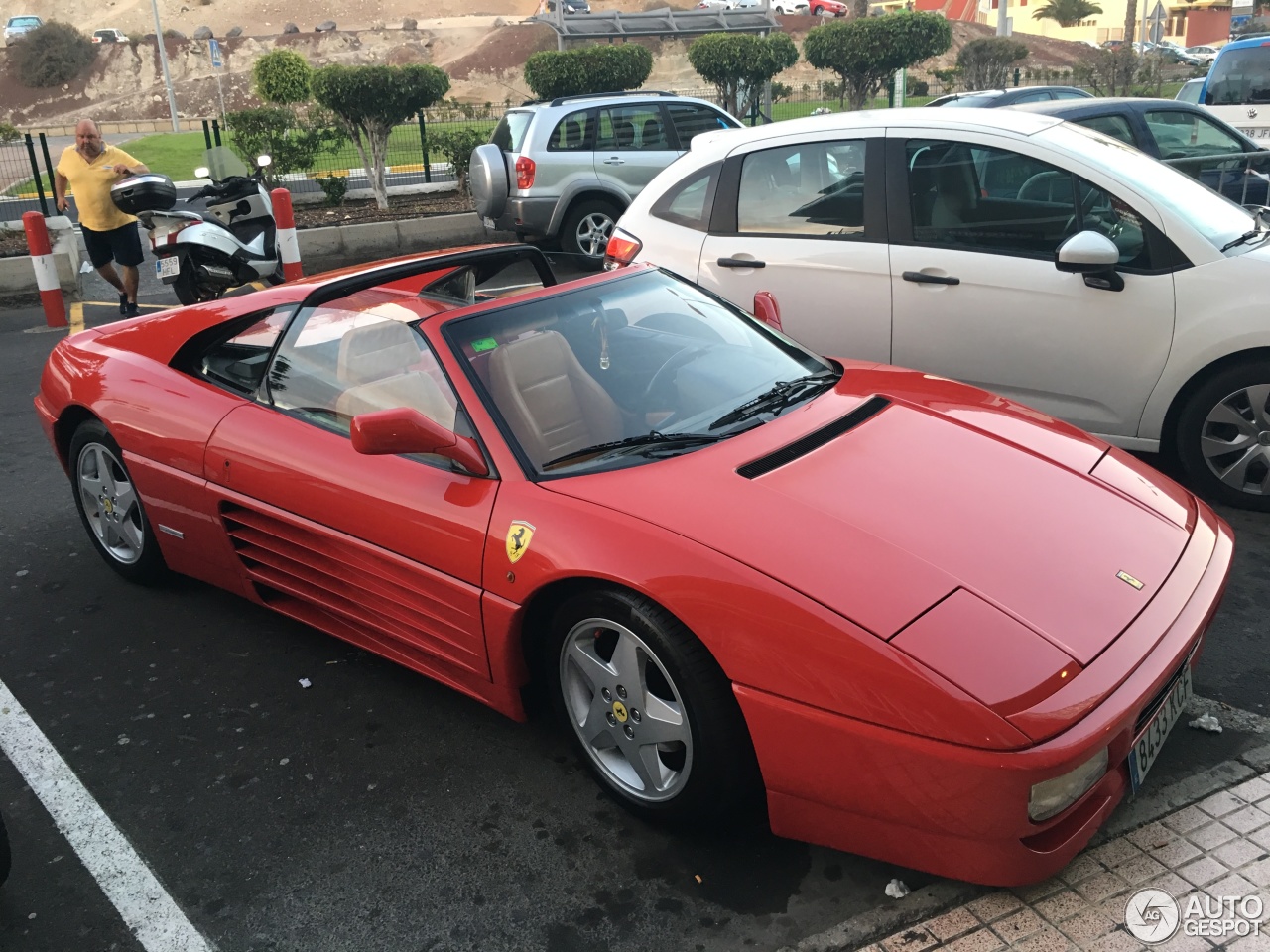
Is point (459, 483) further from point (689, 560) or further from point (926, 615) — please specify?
point (926, 615)

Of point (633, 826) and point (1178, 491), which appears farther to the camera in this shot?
point (1178, 491)

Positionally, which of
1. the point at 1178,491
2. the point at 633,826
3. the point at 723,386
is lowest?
the point at 633,826

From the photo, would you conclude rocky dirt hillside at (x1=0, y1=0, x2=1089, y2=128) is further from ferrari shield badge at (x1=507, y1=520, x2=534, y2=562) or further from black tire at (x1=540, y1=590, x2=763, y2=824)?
black tire at (x1=540, y1=590, x2=763, y2=824)

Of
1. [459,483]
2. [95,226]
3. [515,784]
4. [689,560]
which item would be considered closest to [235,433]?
[459,483]

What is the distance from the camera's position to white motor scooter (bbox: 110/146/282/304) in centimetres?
864

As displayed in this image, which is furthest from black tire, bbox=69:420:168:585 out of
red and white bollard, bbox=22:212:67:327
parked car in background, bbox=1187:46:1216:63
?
parked car in background, bbox=1187:46:1216:63

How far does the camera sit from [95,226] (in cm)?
936

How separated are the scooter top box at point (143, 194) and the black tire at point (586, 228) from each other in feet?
13.9

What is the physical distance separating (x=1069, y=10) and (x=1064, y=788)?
73085 mm

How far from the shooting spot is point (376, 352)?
354cm

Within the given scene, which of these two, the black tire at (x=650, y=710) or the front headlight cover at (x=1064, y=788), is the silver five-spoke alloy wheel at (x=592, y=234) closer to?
the black tire at (x=650, y=710)

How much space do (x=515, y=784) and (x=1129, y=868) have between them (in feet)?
5.38

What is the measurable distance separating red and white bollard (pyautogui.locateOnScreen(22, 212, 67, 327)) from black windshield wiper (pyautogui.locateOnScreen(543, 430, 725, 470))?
821cm

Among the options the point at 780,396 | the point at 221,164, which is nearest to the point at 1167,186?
the point at 780,396
